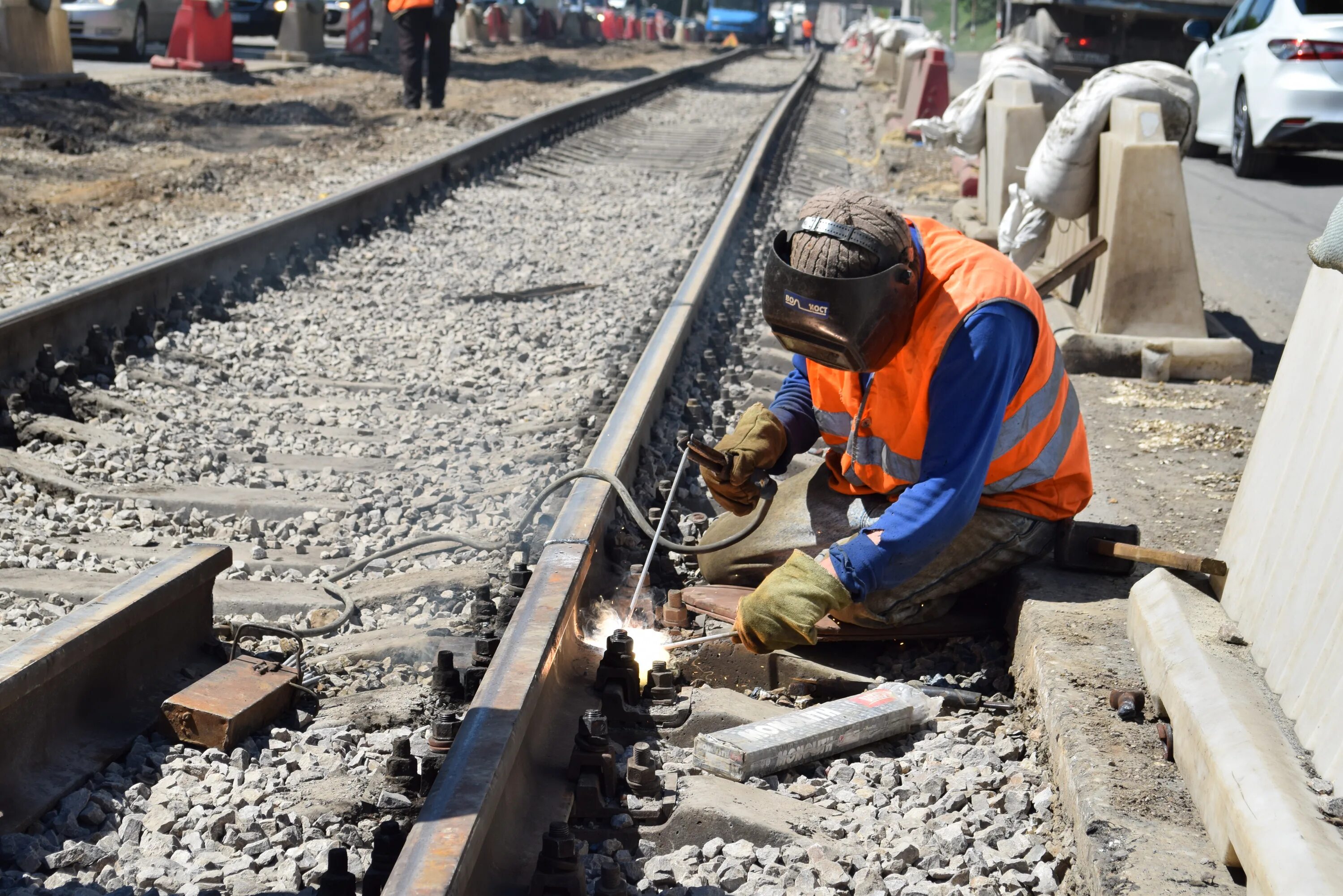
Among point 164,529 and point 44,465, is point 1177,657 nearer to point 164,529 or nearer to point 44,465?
point 164,529

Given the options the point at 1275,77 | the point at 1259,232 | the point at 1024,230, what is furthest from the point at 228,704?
the point at 1275,77

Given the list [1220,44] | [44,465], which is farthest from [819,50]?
[44,465]

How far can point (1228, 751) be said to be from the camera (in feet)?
7.92

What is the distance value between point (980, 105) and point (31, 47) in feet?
33.9

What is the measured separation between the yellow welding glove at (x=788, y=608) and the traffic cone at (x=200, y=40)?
18.0 metres

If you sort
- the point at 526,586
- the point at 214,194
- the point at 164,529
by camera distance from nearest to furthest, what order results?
the point at 526,586 → the point at 164,529 → the point at 214,194

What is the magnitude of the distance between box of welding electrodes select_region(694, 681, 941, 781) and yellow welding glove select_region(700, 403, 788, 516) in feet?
2.83

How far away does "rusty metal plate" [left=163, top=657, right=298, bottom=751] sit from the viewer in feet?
8.93

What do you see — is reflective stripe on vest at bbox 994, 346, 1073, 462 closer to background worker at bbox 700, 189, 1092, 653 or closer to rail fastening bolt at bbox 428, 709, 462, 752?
background worker at bbox 700, 189, 1092, 653

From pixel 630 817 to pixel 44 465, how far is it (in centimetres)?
247

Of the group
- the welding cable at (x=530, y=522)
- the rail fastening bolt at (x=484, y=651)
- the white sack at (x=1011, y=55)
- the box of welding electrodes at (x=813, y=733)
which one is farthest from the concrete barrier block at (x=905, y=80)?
the rail fastening bolt at (x=484, y=651)

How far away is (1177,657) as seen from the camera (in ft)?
9.20

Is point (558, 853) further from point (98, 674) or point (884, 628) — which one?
point (884, 628)

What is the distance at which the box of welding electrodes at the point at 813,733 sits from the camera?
2.81m
